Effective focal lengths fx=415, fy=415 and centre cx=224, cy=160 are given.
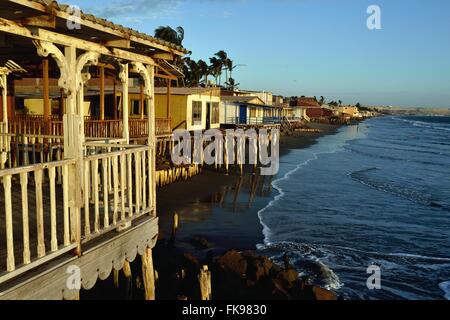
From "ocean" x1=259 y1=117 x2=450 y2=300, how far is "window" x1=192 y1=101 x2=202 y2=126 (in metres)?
7.88

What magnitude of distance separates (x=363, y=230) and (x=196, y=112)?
1945cm

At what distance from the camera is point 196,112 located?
32.5 m

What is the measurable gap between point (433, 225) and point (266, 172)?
13.6 metres

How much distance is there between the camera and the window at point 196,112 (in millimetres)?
31922

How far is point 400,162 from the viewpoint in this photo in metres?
39.5

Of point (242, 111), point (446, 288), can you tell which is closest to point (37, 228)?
point (446, 288)

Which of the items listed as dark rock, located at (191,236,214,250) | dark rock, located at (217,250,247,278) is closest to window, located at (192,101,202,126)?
dark rock, located at (191,236,214,250)

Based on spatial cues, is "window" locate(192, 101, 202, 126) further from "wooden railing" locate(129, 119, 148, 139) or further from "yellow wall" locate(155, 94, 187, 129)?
"wooden railing" locate(129, 119, 148, 139)

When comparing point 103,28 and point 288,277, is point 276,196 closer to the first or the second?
point 288,277

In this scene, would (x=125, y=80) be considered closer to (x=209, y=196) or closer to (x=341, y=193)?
(x=209, y=196)

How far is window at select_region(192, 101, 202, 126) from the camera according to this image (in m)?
31.9

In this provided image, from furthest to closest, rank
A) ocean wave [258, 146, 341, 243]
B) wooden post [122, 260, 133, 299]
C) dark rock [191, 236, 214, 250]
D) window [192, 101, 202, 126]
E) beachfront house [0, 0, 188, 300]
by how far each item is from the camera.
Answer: window [192, 101, 202, 126]
ocean wave [258, 146, 341, 243]
dark rock [191, 236, 214, 250]
wooden post [122, 260, 133, 299]
beachfront house [0, 0, 188, 300]
